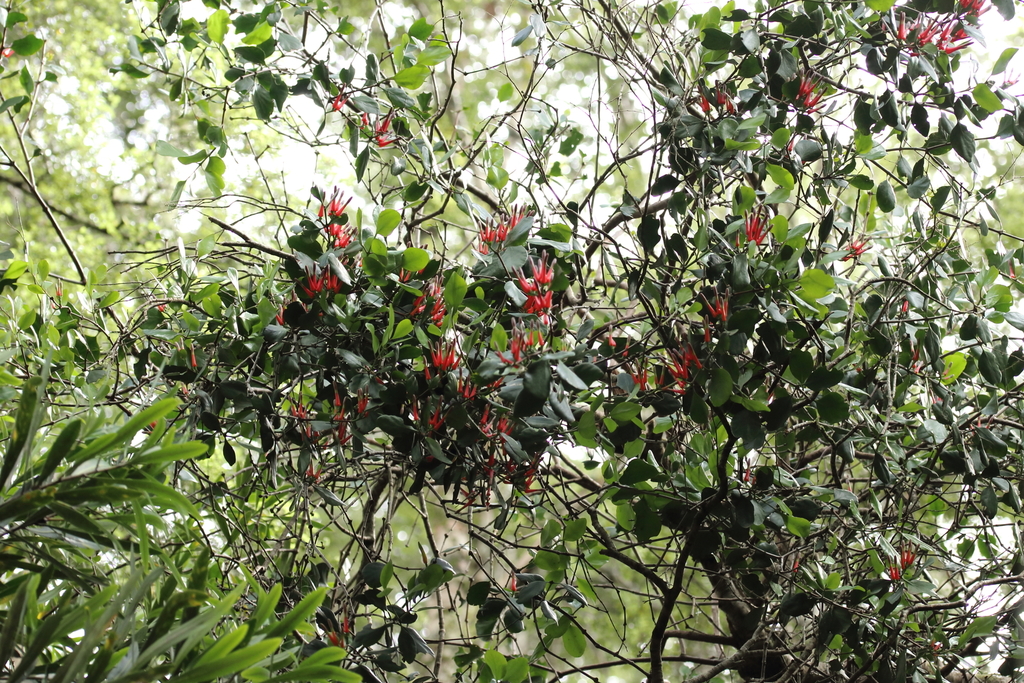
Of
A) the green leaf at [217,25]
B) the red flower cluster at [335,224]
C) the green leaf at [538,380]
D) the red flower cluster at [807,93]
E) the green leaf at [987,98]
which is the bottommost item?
the green leaf at [538,380]

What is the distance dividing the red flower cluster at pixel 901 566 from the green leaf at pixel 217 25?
1.56m

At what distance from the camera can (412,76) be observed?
142 centimetres

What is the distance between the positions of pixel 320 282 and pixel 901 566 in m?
1.15

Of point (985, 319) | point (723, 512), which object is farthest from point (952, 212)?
point (723, 512)

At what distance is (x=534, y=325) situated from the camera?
1140mm

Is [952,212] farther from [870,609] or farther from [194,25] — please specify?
[194,25]

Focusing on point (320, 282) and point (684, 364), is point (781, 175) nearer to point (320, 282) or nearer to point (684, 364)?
point (684, 364)

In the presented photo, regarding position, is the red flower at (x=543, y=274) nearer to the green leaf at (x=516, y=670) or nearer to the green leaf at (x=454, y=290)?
the green leaf at (x=454, y=290)

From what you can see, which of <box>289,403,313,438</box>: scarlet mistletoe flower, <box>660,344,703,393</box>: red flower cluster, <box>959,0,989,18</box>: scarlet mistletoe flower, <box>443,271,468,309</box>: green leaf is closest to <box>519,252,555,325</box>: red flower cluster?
<box>443,271,468,309</box>: green leaf

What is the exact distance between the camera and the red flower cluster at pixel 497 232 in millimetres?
1227

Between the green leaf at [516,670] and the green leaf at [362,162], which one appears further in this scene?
the green leaf at [362,162]

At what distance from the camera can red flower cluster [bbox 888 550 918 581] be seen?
4.42ft

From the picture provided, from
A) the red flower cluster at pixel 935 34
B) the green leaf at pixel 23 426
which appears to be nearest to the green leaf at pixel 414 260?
the green leaf at pixel 23 426

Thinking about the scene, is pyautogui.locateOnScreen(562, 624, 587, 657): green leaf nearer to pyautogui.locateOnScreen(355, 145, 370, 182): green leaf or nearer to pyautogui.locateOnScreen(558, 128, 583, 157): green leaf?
pyautogui.locateOnScreen(355, 145, 370, 182): green leaf
